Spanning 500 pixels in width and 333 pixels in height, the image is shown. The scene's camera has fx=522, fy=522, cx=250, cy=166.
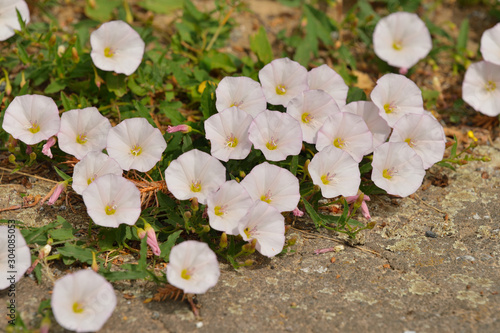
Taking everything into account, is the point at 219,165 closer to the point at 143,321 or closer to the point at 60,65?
the point at 143,321

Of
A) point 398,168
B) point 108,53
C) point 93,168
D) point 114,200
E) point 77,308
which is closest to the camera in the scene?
point 77,308

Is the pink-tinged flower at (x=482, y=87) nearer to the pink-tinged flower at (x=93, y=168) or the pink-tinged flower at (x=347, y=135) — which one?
the pink-tinged flower at (x=347, y=135)

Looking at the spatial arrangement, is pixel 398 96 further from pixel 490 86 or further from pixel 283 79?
pixel 490 86

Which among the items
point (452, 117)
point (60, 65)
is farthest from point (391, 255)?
point (60, 65)

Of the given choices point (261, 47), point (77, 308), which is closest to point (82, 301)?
point (77, 308)

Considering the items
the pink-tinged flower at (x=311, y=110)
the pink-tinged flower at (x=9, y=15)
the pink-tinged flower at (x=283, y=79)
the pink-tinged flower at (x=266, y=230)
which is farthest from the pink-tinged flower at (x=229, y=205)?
the pink-tinged flower at (x=9, y=15)
